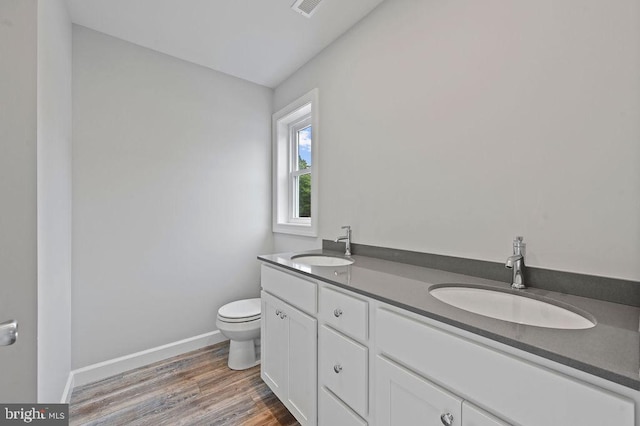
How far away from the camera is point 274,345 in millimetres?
1591

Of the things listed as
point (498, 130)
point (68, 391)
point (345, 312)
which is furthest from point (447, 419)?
point (68, 391)

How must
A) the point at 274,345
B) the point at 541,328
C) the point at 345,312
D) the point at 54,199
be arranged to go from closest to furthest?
the point at 541,328
the point at 345,312
the point at 54,199
the point at 274,345

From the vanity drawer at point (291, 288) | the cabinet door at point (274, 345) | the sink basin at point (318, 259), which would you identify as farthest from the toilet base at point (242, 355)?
the sink basin at point (318, 259)

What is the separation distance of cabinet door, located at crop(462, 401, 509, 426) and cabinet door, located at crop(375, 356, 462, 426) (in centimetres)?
1

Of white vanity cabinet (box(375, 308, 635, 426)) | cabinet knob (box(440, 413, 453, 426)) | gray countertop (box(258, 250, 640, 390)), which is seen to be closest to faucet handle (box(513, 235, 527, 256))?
gray countertop (box(258, 250, 640, 390))

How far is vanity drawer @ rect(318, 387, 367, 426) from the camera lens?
106 cm

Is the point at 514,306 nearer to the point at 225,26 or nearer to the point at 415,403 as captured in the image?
the point at 415,403

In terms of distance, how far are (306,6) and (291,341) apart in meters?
1.94

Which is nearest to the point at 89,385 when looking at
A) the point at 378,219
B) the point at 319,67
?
the point at 378,219

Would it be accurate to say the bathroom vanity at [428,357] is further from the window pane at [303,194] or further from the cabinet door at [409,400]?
the window pane at [303,194]

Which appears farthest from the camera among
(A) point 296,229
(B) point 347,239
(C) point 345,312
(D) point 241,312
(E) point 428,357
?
Answer: (A) point 296,229

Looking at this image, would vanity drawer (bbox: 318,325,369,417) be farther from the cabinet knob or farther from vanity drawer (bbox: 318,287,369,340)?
the cabinet knob

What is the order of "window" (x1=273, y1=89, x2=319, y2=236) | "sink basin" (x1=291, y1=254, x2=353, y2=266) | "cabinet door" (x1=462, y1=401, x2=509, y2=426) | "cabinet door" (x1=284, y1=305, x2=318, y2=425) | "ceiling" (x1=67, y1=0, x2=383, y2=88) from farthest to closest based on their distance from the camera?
"window" (x1=273, y1=89, x2=319, y2=236) → "sink basin" (x1=291, y1=254, x2=353, y2=266) → "ceiling" (x1=67, y1=0, x2=383, y2=88) → "cabinet door" (x1=284, y1=305, x2=318, y2=425) → "cabinet door" (x1=462, y1=401, x2=509, y2=426)

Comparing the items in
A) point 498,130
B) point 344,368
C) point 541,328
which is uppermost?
point 498,130
